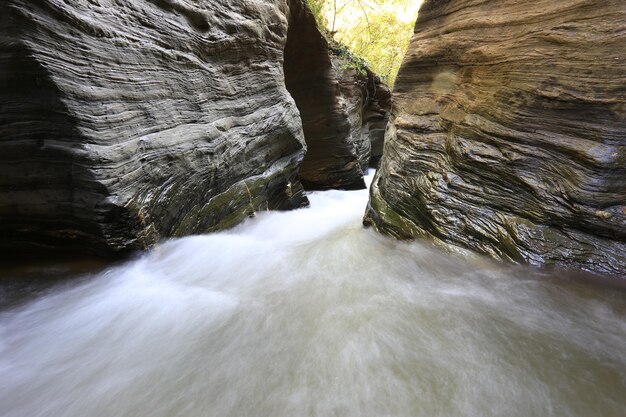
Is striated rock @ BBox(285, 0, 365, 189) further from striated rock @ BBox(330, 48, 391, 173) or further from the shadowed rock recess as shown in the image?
the shadowed rock recess

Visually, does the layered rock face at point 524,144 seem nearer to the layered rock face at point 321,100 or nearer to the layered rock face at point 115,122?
the layered rock face at point 115,122

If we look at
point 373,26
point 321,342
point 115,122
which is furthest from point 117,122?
point 373,26

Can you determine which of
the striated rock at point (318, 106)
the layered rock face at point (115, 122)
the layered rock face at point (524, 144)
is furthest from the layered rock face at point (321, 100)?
the layered rock face at point (524, 144)

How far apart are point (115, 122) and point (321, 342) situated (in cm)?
252

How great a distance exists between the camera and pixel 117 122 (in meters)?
2.81

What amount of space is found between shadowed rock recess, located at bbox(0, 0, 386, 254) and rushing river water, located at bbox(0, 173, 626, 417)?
597 millimetres

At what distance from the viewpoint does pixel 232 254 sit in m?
3.58

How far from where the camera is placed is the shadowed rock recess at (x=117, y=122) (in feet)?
7.87

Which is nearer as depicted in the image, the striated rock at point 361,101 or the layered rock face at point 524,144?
the layered rock face at point 524,144

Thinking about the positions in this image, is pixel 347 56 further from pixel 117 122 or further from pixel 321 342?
pixel 321 342

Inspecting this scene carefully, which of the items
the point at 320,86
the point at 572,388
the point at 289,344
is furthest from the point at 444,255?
the point at 320,86

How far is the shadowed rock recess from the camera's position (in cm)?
240

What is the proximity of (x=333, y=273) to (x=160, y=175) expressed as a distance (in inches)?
77.5

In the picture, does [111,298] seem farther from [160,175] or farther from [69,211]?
[160,175]
